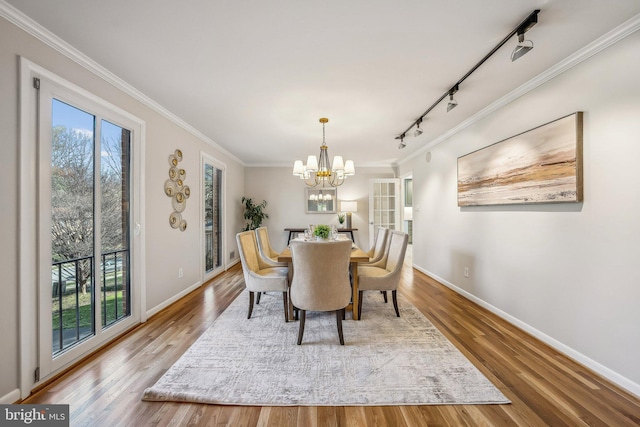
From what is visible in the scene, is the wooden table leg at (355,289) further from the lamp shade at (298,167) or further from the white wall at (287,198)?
the white wall at (287,198)

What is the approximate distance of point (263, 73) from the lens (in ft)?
8.08

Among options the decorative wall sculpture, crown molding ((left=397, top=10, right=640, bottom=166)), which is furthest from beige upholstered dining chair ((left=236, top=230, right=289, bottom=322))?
crown molding ((left=397, top=10, right=640, bottom=166))

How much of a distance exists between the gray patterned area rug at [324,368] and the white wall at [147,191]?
0.95 meters

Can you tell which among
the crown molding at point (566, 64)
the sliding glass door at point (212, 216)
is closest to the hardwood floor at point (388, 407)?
the sliding glass door at point (212, 216)

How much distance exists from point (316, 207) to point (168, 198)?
12.8ft

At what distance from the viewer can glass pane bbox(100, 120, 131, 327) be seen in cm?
252

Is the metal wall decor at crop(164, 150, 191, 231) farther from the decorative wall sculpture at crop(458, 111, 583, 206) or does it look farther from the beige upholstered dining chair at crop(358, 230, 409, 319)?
the decorative wall sculpture at crop(458, 111, 583, 206)

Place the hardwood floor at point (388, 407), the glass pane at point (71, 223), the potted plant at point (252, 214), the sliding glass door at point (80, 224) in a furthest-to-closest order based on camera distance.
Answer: the potted plant at point (252, 214) < the glass pane at point (71, 223) < the sliding glass door at point (80, 224) < the hardwood floor at point (388, 407)

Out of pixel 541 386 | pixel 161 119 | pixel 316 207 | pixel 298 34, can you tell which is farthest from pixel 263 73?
pixel 316 207

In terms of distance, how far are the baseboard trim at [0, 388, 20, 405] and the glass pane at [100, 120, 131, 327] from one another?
0.80 metres

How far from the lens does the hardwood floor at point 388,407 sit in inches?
62.7

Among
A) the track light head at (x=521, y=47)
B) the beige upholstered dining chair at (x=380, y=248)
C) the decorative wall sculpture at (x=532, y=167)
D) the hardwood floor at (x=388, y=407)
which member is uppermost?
the track light head at (x=521, y=47)

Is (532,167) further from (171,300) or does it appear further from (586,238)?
(171,300)

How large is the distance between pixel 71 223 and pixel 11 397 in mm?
1162
